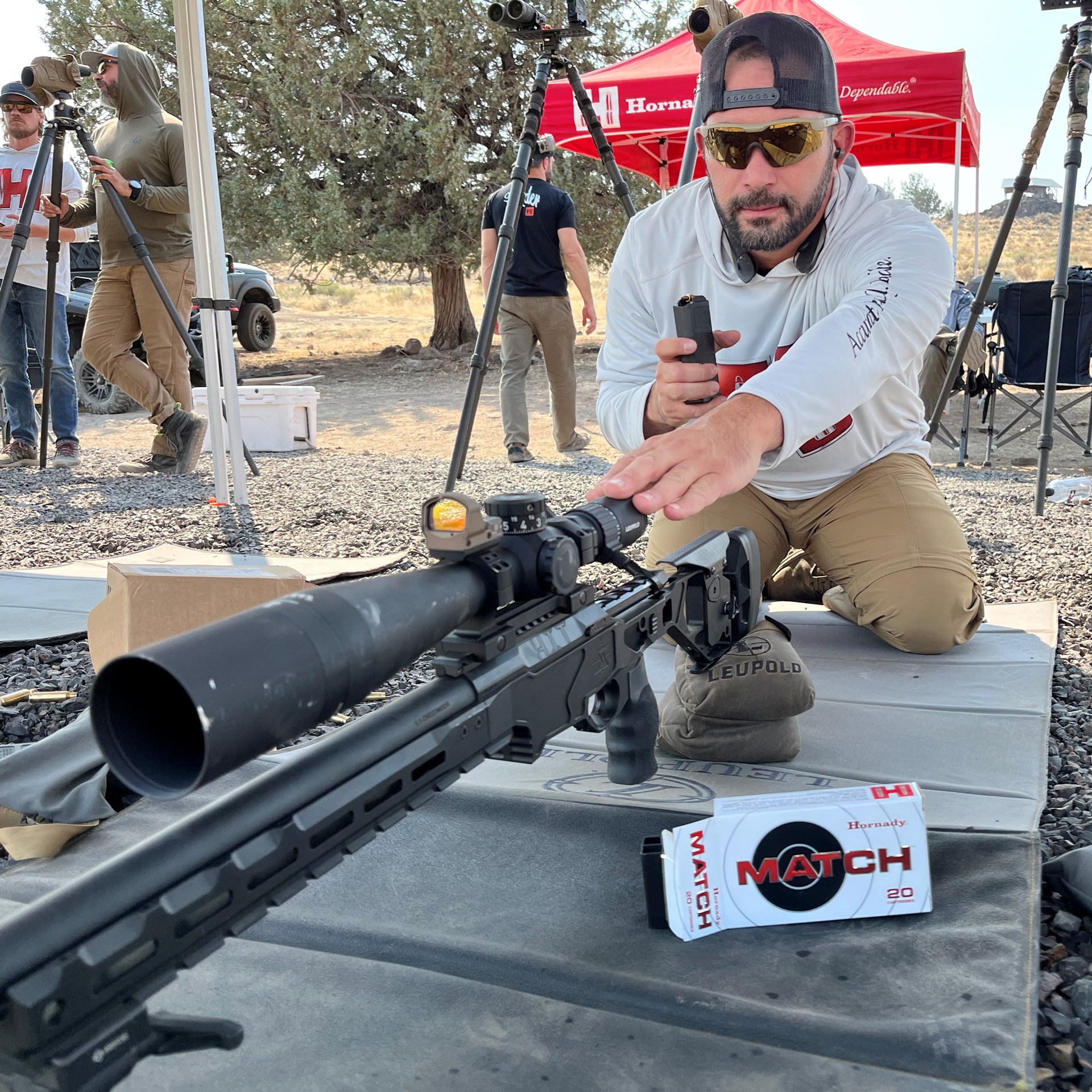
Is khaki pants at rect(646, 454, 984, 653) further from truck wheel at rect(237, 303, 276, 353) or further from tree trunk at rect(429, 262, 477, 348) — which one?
tree trunk at rect(429, 262, 477, 348)

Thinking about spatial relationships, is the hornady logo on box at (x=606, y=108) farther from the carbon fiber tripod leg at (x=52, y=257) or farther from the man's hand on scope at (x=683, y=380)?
the man's hand on scope at (x=683, y=380)

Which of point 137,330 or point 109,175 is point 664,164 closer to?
point 137,330

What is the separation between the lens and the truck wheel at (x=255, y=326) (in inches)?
558

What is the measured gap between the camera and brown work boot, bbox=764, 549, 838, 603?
3707mm

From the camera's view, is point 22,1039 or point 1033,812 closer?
point 22,1039

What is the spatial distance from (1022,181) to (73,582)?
4.58 metres

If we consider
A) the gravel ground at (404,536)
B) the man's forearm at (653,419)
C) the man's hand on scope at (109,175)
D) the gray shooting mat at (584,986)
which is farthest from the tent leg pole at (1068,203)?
the man's hand on scope at (109,175)

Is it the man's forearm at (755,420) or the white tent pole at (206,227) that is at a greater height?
the white tent pole at (206,227)

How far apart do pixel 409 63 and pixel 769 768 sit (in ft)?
53.0

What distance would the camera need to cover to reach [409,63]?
16.2 m

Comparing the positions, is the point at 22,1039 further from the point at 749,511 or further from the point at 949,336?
the point at 949,336

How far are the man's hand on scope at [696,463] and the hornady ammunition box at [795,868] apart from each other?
54 centimetres

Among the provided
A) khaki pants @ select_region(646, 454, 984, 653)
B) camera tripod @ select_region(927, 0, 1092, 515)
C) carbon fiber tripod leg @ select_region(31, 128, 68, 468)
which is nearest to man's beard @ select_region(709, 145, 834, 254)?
khaki pants @ select_region(646, 454, 984, 653)

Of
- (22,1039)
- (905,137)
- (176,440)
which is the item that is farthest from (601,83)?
(22,1039)
